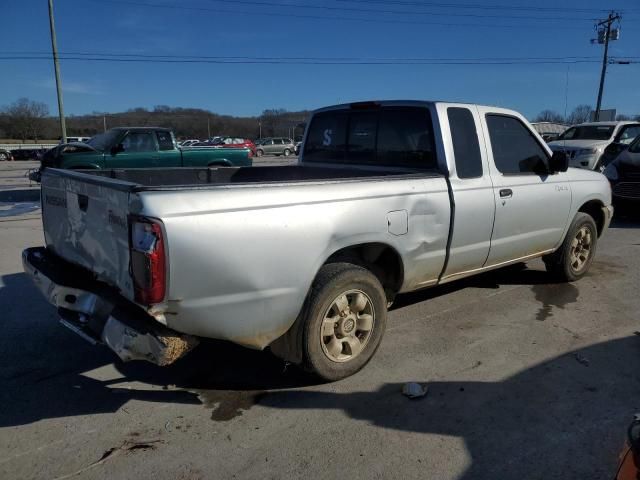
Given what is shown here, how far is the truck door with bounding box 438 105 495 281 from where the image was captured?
409cm

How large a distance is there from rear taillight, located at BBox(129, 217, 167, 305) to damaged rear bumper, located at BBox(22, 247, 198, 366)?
21cm

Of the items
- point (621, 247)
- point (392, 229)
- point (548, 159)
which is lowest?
point (621, 247)

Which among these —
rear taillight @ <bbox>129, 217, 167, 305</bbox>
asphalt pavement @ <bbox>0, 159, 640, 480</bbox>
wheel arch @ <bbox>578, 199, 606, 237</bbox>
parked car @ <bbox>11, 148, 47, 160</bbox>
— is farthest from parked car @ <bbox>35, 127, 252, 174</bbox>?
parked car @ <bbox>11, 148, 47, 160</bbox>

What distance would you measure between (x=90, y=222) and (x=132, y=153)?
10922mm

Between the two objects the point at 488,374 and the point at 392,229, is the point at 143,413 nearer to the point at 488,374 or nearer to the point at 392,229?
the point at 392,229

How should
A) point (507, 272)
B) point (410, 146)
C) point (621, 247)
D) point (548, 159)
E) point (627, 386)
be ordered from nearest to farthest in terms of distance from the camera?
point (627, 386) < point (410, 146) < point (548, 159) < point (507, 272) < point (621, 247)

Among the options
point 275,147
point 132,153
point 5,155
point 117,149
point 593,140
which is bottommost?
point 5,155

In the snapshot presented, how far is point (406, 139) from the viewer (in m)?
4.39

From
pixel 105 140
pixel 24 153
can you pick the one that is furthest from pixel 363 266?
pixel 24 153

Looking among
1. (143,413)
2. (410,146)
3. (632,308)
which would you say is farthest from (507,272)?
(143,413)

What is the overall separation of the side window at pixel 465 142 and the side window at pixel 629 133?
12.5m

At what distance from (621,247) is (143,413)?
748 centimetres

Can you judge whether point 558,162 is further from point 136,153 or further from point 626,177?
point 136,153

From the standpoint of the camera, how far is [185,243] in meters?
2.58
